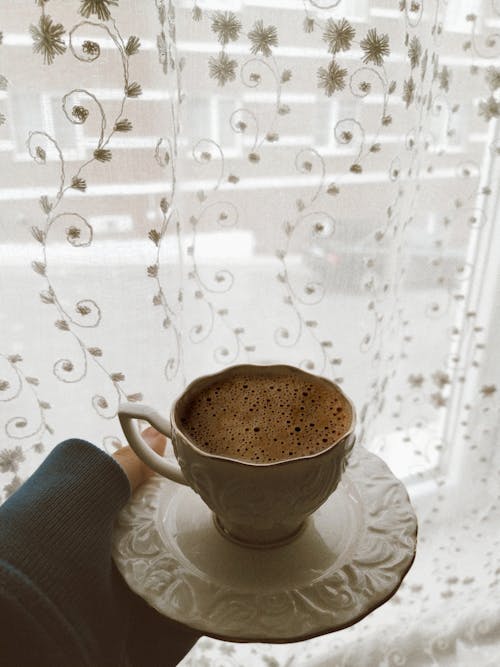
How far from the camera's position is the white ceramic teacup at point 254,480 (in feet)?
1.36

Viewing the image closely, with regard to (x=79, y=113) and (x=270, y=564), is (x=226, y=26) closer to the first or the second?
(x=79, y=113)

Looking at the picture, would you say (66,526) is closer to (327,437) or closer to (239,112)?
(327,437)


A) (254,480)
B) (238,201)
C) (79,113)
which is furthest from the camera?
(238,201)

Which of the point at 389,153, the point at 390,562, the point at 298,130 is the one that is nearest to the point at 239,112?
the point at 298,130

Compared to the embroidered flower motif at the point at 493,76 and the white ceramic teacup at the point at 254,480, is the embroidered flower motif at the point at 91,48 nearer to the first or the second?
the white ceramic teacup at the point at 254,480

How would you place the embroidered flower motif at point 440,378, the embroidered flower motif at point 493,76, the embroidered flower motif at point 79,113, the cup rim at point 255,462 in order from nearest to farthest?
the cup rim at point 255,462
the embroidered flower motif at point 79,113
the embroidered flower motif at point 493,76
the embroidered flower motif at point 440,378

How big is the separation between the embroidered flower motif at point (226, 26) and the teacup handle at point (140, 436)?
365 millimetres

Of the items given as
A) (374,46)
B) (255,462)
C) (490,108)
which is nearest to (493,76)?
(490,108)

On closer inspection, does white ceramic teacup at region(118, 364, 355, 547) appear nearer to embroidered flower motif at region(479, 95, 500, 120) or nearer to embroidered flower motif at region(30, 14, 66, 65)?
embroidered flower motif at region(30, 14, 66, 65)

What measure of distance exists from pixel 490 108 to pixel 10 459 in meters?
0.71

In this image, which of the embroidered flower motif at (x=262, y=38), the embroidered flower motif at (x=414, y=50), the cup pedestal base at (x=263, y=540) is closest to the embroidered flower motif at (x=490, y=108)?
the embroidered flower motif at (x=414, y=50)

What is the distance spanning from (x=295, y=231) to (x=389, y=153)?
0.45 ft

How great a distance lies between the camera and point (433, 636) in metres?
1.00

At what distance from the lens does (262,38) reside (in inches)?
22.4
